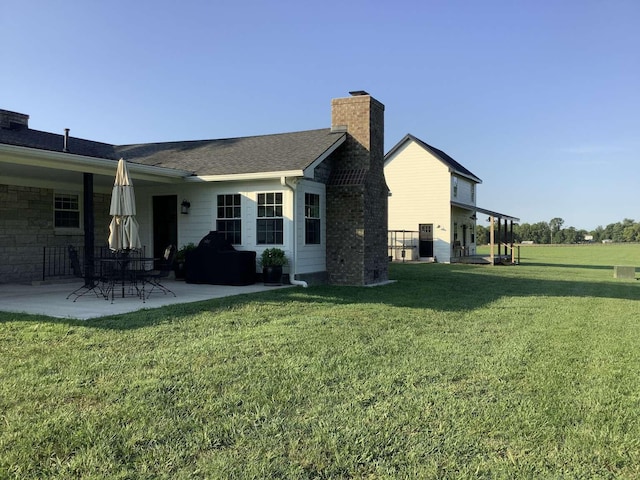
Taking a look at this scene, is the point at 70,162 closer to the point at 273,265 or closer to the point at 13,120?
the point at 273,265

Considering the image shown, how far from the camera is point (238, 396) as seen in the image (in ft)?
12.4

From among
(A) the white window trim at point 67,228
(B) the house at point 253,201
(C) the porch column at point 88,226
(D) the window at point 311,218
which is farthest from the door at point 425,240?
(C) the porch column at point 88,226

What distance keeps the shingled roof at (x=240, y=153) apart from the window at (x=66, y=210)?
6.97 feet

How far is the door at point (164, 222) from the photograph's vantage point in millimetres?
13367

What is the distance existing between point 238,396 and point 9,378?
203 centimetres

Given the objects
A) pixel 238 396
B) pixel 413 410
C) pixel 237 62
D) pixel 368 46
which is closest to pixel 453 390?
pixel 413 410

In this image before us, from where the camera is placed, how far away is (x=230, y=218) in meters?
12.4

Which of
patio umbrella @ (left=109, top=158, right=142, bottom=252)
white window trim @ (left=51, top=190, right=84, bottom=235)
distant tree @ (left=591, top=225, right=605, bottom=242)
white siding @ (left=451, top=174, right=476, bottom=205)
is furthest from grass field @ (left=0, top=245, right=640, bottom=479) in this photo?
distant tree @ (left=591, top=225, right=605, bottom=242)

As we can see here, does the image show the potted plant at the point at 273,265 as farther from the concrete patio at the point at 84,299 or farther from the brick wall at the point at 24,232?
the brick wall at the point at 24,232

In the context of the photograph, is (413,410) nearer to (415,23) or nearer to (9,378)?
(9,378)

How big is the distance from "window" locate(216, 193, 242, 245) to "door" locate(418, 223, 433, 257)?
16178mm

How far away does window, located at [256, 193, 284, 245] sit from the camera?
11773 mm

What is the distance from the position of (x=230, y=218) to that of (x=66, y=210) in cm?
461

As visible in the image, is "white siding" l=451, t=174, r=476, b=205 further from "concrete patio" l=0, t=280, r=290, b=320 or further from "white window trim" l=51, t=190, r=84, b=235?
"white window trim" l=51, t=190, r=84, b=235
